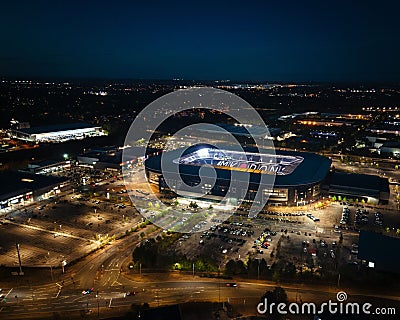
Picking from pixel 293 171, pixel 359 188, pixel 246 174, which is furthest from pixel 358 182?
pixel 246 174

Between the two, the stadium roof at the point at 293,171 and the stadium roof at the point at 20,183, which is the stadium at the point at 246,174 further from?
the stadium roof at the point at 20,183

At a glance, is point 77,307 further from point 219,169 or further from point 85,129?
point 85,129

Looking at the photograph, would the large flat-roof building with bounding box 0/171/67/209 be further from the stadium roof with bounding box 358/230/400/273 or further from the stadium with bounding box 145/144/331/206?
the stadium roof with bounding box 358/230/400/273

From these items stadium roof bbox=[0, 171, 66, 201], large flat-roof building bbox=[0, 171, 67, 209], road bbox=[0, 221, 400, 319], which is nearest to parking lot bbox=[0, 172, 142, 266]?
large flat-roof building bbox=[0, 171, 67, 209]

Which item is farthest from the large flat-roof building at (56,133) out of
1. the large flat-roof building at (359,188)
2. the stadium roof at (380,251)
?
the stadium roof at (380,251)

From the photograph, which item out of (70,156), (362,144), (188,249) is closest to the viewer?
(188,249)

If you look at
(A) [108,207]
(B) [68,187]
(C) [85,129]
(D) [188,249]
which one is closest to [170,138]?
(C) [85,129]

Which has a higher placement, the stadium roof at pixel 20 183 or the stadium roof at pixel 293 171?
the stadium roof at pixel 293 171
